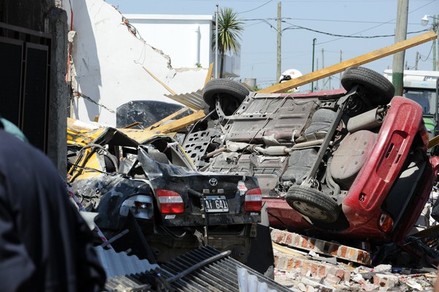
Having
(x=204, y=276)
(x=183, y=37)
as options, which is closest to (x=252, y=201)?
(x=204, y=276)

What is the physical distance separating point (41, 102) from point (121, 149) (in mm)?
2496

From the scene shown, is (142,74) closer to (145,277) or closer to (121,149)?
(121,149)

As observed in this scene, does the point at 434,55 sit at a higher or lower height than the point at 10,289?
higher

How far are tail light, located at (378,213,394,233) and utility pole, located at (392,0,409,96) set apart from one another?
27.4 feet

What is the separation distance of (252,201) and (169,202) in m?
1.04

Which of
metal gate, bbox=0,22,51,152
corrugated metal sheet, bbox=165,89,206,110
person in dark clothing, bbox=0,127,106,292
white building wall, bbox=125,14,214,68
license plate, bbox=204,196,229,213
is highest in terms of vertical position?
white building wall, bbox=125,14,214,68

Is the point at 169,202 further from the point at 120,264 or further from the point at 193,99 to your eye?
the point at 193,99

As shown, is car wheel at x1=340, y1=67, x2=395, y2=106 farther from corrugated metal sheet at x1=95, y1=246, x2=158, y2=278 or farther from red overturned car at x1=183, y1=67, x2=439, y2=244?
corrugated metal sheet at x1=95, y1=246, x2=158, y2=278

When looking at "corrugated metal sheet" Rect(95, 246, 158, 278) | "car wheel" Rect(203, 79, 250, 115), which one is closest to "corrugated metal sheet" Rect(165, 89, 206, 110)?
"car wheel" Rect(203, 79, 250, 115)

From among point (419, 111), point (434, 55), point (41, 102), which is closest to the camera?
point (41, 102)

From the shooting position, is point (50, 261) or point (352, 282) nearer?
point (50, 261)

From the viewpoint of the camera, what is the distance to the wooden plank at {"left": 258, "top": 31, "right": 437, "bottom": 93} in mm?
15109

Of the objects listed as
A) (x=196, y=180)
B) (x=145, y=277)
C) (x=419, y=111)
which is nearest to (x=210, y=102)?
(x=419, y=111)

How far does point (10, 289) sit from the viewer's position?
2.06m
